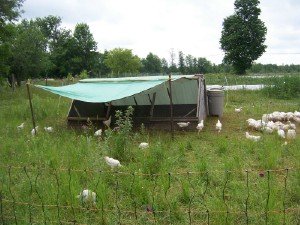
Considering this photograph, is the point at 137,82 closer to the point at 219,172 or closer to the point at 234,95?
the point at 219,172

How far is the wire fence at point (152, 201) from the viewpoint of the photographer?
11.9 feet

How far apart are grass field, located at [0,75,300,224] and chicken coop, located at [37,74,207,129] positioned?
4.22ft

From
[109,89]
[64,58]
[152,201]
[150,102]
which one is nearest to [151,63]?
[64,58]

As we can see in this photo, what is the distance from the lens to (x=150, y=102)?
10016 mm

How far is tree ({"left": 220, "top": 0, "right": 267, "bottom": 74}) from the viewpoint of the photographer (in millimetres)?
38062

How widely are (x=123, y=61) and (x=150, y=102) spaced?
42.3 metres

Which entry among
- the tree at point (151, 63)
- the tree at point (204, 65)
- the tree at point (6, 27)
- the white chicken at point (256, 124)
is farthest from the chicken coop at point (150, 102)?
the tree at point (151, 63)

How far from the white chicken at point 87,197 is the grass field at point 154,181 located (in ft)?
0.23

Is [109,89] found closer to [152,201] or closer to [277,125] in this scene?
[277,125]

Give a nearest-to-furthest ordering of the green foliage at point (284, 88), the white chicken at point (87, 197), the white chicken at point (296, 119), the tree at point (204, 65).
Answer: the white chicken at point (87, 197), the white chicken at point (296, 119), the green foliage at point (284, 88), the tree at point (204, 65)

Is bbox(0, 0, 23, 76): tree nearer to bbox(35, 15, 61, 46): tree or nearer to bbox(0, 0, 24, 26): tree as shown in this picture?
bbox(0, 0, 24, 26): tree

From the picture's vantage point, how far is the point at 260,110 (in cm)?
1093

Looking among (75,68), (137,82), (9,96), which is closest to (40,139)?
(137,82)

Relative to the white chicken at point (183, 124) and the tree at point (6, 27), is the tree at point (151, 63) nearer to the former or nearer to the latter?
the tree at point (6, 27)
